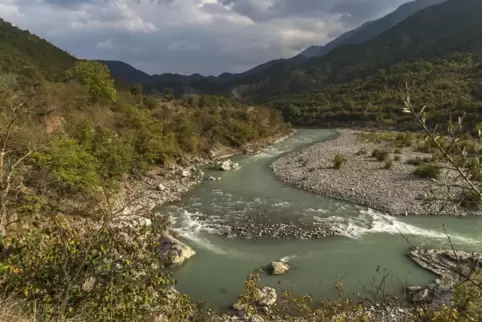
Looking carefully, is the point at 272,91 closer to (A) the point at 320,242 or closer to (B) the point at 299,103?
(B) the point at 299,103

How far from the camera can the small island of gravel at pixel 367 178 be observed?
21.2 metres

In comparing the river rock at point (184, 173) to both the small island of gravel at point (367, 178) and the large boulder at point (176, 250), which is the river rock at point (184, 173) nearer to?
the small island of gravel at point (367, 178)

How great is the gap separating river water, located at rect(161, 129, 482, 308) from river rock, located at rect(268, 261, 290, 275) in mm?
249

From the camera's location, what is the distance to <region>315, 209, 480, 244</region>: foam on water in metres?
17.0

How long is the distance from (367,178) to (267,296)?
54.6 feet

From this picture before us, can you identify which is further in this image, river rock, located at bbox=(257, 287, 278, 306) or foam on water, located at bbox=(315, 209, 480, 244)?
foam on water, located at bbox=(315, 209, 480, 244)

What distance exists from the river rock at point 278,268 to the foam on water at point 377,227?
15.1 feet

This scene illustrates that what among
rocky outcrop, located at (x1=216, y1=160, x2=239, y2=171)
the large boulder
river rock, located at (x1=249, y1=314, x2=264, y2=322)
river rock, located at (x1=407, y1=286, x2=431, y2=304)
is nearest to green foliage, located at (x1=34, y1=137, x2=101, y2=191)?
the large boulder

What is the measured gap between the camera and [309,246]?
16281 mm

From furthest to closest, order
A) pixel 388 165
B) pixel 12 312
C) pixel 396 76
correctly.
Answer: pixel 396 76, pixel 388 165, pixel 12 312

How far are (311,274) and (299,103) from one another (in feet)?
272

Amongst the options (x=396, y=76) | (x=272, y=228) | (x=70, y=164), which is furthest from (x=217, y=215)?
(x=396, y=76)

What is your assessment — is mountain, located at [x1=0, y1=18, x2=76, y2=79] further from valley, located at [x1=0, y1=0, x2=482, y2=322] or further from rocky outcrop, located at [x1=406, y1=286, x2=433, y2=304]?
rocky outcrop, located at [x1=406, y1=286, x2=433, y2=304]

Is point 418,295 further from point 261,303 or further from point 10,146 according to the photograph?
point 10,146
